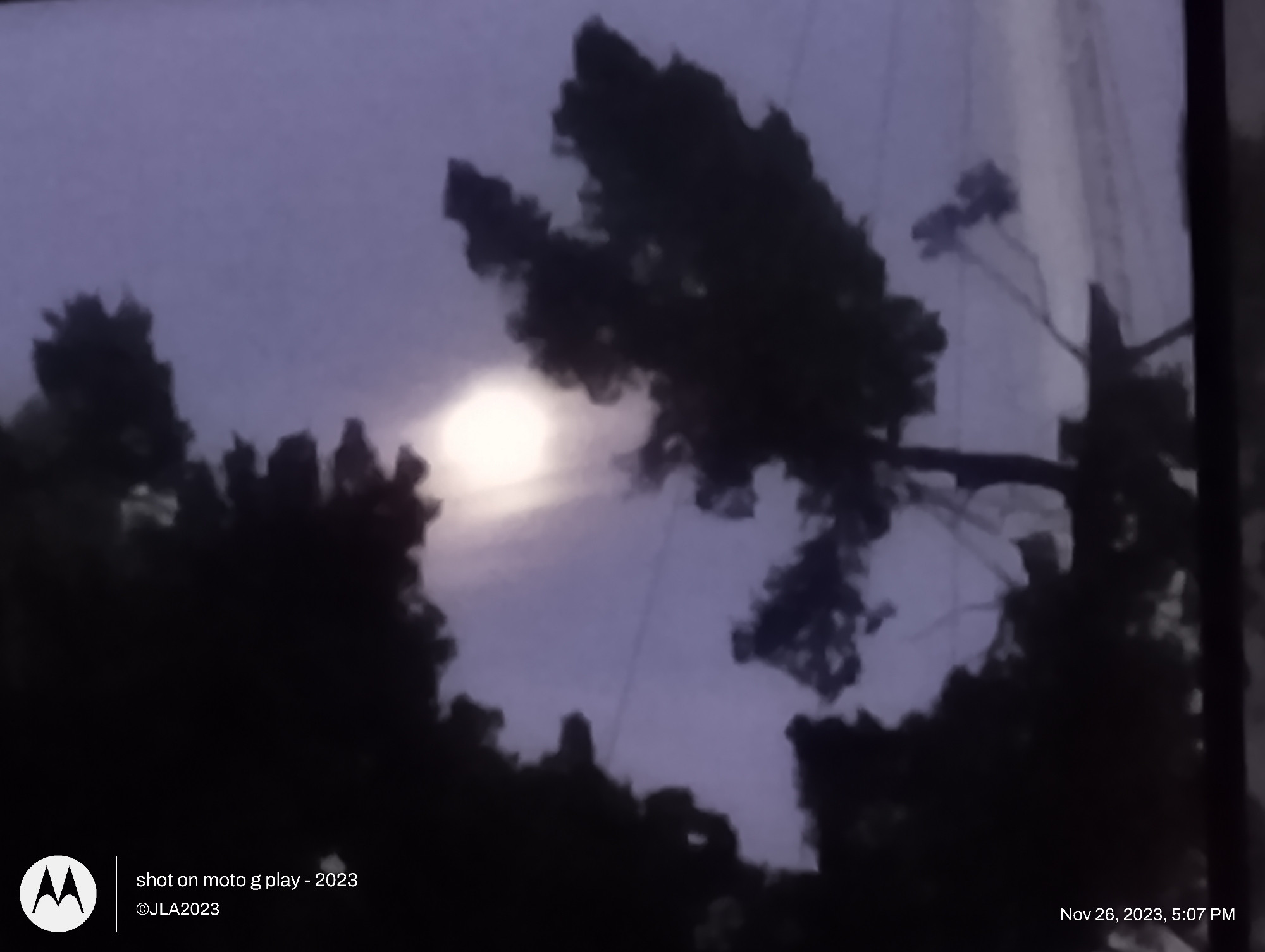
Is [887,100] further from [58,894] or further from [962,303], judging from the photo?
[58,894]

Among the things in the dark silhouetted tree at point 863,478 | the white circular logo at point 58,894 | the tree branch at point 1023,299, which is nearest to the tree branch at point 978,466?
the dark silhouetted tree at point 863,478

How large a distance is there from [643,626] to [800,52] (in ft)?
1.97

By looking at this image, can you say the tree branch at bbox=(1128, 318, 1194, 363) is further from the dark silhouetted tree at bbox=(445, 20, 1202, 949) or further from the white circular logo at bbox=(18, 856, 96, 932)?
the white circular logo at bbox=(18, 856, 96, 932)

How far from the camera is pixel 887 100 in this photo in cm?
97

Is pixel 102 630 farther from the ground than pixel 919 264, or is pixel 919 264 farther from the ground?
pixel 919 264

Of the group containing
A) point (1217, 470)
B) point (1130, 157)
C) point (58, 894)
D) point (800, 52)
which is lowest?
point (58, 894)

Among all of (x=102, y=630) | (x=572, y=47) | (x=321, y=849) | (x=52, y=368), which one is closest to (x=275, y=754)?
(x=321, y=849)

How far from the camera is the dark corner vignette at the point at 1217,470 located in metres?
0.90

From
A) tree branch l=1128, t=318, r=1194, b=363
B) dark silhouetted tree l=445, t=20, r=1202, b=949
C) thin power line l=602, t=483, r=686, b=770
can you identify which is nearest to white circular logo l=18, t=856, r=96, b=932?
thin power line l=602, t=483, r=686, b=770

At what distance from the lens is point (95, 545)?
976mm

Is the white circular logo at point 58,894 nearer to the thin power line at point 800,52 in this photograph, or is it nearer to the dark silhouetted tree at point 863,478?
the dark silhouetted tree at point 863,478

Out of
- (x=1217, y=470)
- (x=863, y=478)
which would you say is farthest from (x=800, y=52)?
(x=1217, y=470)

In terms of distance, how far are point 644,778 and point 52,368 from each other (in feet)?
2.42

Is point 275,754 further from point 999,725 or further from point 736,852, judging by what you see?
point 999,725
